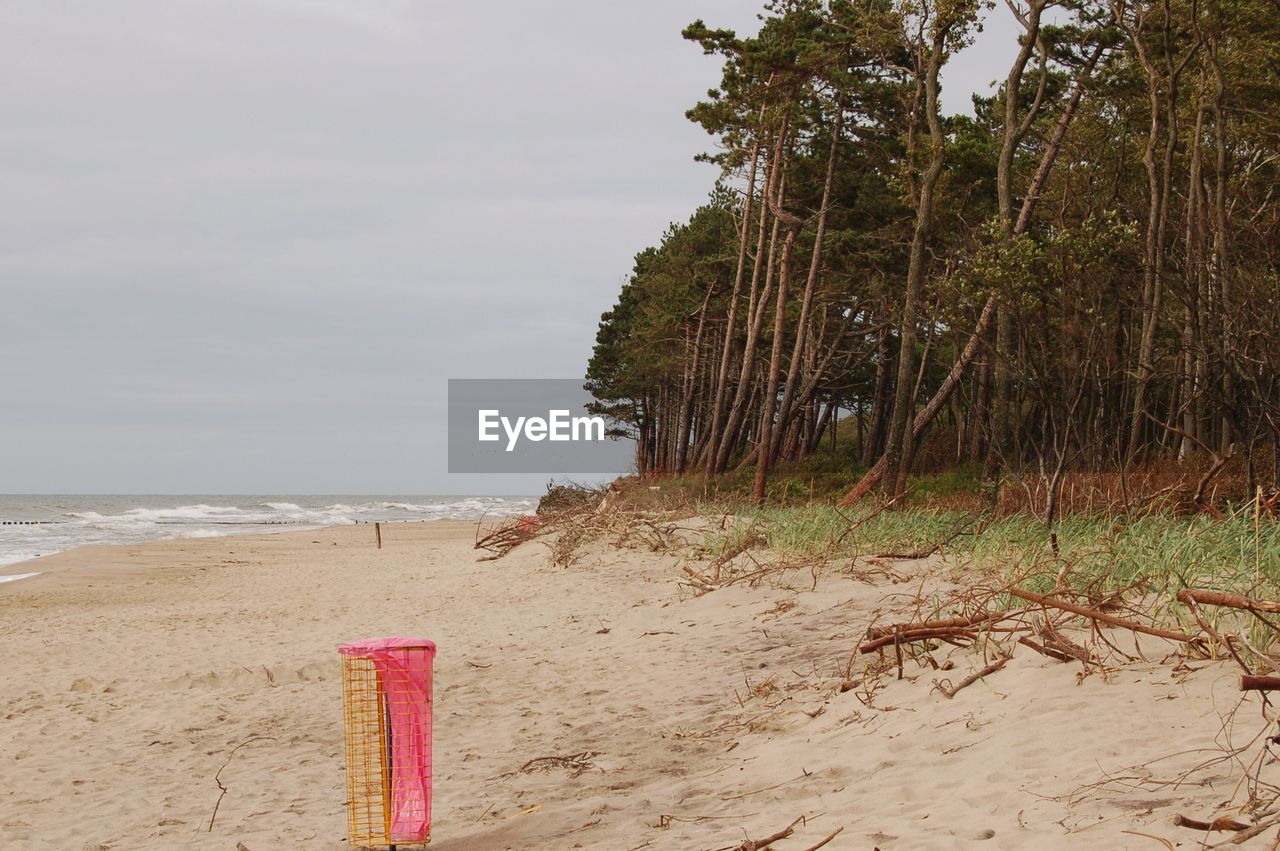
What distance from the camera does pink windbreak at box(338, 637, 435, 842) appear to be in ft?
14.9

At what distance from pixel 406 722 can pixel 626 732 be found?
8.45 ft

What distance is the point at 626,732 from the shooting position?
270 inches

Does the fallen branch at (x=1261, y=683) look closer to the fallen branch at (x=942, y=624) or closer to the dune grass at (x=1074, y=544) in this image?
the dune grass at (x=1074, y=544)

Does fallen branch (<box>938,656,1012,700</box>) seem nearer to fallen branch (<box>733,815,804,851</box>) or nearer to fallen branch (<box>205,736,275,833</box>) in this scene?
fallen branch (<box>733,815,804,851</box>)

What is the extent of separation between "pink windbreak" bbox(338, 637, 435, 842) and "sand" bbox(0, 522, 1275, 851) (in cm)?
57

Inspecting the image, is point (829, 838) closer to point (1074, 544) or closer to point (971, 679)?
point (971, 679)

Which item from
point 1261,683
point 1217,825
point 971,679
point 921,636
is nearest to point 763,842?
point 1217,825

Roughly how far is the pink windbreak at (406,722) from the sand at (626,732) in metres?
0.57

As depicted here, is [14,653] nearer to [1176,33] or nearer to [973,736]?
[973,736]

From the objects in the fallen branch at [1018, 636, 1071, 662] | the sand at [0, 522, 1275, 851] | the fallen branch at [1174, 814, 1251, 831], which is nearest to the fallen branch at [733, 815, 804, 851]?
the sand at [0, 522, 1275, 851]

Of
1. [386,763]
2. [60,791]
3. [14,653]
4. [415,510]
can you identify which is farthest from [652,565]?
[415,510]

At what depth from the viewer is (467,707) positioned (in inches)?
319

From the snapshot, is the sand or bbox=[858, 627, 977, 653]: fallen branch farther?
Result: bbox=[858, 627, 977, 653]: fallen branch

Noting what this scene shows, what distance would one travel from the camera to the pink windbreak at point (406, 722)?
4.55 metres
